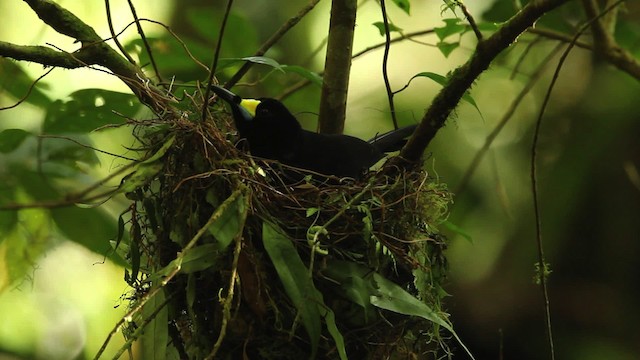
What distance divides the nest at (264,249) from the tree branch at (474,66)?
0.71ft

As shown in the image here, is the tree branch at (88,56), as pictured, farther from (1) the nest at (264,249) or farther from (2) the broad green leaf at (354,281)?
(2) the broad green leaf at (354,281)

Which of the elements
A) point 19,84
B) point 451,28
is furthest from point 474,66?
point 19,84

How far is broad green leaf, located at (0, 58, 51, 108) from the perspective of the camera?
2066mm

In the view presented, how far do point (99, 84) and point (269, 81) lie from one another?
4.84 ft

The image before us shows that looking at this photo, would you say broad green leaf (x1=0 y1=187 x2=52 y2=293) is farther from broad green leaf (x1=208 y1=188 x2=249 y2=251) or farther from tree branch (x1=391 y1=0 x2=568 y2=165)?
tree branch (x1=391 y1=0 x2=568 y2=165)

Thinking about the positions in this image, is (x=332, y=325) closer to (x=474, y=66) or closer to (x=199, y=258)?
(x=199, y=258)

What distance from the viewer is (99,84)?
3676 mm

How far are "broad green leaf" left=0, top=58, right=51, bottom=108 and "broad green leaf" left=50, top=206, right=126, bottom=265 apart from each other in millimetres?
294

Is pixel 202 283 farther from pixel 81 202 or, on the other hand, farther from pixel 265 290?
pixel 81 202

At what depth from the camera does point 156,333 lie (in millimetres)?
1578

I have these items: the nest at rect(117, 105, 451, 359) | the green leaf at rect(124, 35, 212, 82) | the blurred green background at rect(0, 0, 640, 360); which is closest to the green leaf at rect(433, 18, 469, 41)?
the nest at rect(117, 105, 451, 359)

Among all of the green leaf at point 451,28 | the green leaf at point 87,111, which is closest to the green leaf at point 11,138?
the green leaf at point 87,111

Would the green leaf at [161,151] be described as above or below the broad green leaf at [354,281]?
above

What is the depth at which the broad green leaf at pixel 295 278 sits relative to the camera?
150 cm
